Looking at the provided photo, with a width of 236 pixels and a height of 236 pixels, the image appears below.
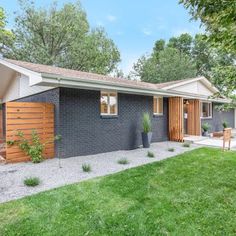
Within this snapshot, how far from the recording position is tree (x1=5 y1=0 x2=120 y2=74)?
22672 millimetres

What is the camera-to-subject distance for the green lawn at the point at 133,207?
3293mm

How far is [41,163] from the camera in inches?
291

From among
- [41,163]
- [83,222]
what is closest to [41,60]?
[41,163]

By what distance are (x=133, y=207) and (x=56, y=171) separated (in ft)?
10.5

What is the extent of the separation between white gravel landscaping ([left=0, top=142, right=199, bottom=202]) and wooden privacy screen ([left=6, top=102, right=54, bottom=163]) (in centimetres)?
48

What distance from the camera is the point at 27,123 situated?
7801 millimetres

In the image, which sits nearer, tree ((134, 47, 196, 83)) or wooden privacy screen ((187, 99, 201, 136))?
wooden privacy screen ((187, 99, 201, 136))

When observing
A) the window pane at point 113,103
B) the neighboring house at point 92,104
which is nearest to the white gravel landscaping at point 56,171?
the neighboring house at point 92,104

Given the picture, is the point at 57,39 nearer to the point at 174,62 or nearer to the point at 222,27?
the point at 174,62

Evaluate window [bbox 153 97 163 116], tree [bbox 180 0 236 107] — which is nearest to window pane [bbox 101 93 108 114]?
window [bbox 153 97 163 116]

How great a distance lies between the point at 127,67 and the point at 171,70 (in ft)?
26.1

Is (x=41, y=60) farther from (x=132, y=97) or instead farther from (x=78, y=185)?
(x=78, y=185)

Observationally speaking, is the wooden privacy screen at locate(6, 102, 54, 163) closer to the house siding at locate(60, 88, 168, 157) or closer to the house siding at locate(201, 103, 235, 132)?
the house siding at locate(60, 88, 168, 157)

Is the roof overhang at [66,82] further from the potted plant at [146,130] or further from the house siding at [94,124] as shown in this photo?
the potted plant at [146,130]
